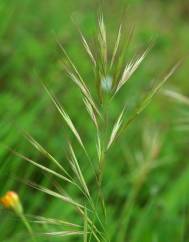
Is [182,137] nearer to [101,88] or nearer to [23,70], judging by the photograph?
[23,70]

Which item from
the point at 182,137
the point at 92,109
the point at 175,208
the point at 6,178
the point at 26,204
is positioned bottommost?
the point at 182,137

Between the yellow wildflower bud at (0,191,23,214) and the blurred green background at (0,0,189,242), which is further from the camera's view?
the blurred green background at (0,0,189,242)

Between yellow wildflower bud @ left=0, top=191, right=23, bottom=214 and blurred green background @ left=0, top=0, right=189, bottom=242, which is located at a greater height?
yellow wildflower bud @ left=0, top=191, right=23, bottom=214

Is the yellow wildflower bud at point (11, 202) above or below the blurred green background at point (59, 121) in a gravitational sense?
above

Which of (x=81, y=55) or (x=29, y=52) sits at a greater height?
(x=29, y=52)

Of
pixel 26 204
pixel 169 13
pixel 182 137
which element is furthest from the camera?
pixel 169 13

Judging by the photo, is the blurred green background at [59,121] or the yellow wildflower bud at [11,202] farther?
the blurred green background at [59,121]

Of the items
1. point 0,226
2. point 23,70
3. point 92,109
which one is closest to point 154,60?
point 23,70

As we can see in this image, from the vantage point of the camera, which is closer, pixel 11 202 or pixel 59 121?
pixel 11 202
